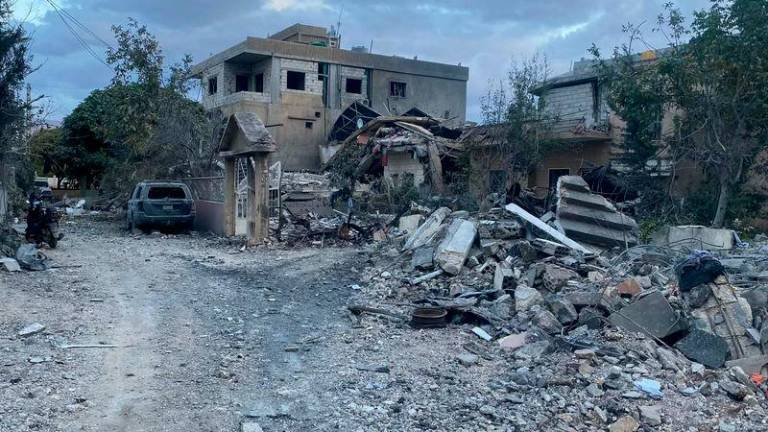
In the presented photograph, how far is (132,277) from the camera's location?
12359 millimetres

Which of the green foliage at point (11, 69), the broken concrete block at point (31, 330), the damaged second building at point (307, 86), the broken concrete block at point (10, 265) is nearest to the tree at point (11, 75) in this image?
the green foliage at point (11, 69)

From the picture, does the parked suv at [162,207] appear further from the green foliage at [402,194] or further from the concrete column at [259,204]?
the green foliage at [402,194]

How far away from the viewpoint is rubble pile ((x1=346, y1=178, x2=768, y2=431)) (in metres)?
6.96

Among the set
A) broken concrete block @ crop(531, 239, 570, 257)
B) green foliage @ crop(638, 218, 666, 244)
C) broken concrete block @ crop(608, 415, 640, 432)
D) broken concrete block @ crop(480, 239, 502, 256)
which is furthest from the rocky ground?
green foliage @ crop(638, 218, 666, 244)

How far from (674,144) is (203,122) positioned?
17.3m

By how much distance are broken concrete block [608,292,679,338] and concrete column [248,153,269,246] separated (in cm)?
1032

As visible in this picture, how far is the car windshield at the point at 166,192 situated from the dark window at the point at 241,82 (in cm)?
1905

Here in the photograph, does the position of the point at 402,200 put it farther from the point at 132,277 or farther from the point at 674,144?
the point at 132,277

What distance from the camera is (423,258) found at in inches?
492

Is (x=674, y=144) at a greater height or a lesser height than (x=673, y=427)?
greater

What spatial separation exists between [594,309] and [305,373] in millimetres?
4011

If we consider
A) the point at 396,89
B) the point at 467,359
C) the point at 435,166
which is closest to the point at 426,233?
the point at 467,359

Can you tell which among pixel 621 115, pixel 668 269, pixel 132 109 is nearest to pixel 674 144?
pixel 621 115

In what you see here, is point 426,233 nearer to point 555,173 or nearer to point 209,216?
point 209,216
